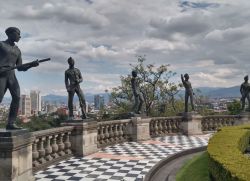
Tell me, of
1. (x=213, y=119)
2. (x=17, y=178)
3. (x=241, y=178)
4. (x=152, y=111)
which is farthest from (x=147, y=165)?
(x=152, y=111)

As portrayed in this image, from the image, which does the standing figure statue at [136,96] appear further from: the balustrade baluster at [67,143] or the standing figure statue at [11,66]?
the standing figure statue at [11,66]

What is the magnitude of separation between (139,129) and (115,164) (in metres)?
6.56

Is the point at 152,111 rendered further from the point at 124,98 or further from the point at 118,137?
the point at 118,137

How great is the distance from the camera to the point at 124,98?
44.6m

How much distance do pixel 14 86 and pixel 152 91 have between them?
35723 millimetres

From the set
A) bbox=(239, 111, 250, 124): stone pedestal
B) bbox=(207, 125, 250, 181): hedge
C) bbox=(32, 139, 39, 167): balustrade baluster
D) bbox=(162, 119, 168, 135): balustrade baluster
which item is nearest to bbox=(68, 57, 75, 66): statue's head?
bbox=(32, 139, 39, 167): balustrade baluster

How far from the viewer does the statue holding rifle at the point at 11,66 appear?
25.3ft

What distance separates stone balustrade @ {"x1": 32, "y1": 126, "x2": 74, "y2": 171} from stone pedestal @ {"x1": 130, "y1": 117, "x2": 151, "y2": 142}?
5.47m

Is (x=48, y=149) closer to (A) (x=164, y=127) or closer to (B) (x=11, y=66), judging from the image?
(B) (x=11, y=66)

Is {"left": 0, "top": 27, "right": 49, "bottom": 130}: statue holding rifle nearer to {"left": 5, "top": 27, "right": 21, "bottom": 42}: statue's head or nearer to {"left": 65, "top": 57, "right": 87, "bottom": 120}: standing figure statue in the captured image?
{"left": 5, "top": 27, "right": 21, "bottom": 42}: statue's head

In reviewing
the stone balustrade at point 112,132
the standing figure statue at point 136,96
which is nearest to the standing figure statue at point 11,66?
the stone balustrade at point 112,132

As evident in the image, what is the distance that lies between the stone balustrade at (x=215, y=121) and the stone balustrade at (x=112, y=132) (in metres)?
6.65

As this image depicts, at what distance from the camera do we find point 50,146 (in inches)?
472

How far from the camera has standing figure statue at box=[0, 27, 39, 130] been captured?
25.3 ft
